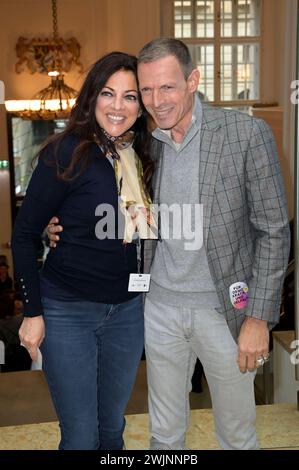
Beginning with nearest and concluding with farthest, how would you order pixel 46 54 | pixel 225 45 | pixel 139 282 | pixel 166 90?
pixel 166 90 → pixel 139 282 → pixel 46 54 → pixel 225 45

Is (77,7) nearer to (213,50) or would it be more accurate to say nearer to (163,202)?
(213,50)

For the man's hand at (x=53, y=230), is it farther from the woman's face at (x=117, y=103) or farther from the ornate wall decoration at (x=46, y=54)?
the ornate wall decoration at (x=46, y=54)

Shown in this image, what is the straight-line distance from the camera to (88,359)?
76.2 inches

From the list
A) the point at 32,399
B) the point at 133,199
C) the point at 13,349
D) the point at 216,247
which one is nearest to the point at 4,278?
the point at 13,349

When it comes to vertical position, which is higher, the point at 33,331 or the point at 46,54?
the point at 46,54

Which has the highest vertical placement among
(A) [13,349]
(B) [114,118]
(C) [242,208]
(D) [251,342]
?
(B) [114,118]

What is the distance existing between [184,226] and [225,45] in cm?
813

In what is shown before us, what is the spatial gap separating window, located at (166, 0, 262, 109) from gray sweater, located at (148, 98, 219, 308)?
25.3ft

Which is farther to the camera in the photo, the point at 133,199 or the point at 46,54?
the point at 46,54

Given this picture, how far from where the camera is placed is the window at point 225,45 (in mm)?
9297

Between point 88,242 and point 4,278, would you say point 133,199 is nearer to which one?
point 88,242

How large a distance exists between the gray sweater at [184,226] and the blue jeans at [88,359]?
0.18m

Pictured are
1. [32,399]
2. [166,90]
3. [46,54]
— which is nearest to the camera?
[166,90]

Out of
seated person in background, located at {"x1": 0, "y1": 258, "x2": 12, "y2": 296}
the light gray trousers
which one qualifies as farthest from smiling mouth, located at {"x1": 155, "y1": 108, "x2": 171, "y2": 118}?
seated person in background, located at {"x1": 0, "y1": 258, "x2": 12, "y2": 296}
